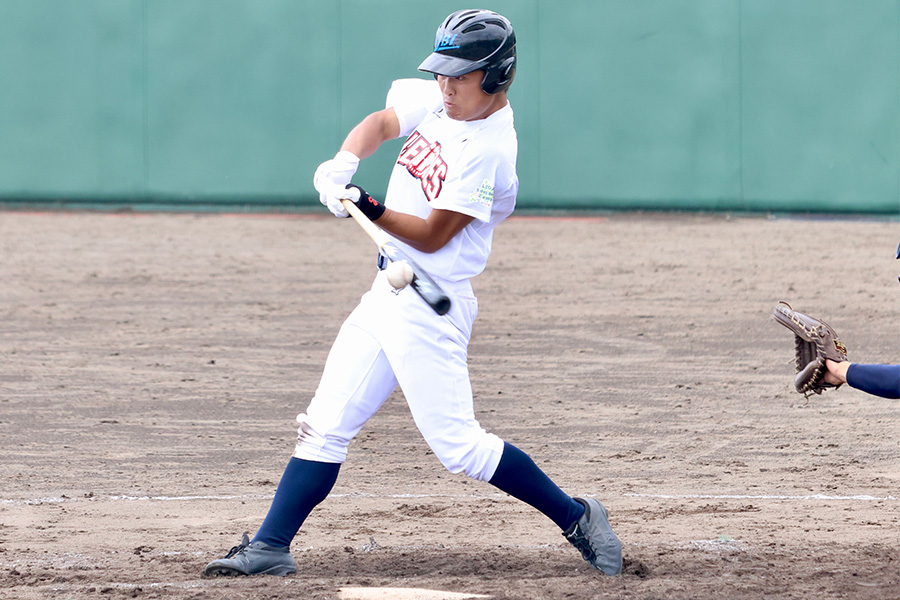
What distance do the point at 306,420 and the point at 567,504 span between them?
85 centimetres

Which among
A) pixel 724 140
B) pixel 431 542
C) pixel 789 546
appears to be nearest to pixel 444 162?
pixel 431 542

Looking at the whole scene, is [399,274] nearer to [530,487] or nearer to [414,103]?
[414,103]

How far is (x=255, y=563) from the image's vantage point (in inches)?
139

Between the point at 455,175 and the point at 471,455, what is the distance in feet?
2.73

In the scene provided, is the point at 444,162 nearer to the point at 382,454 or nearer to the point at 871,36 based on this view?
the point at 382,454

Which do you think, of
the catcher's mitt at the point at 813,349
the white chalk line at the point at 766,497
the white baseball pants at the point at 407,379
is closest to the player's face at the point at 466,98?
the white baseball pants at the point at 407,379

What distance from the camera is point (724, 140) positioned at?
1379cm

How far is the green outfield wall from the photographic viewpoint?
1357 cm

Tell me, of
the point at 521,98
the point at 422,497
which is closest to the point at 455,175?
the point at 422,497

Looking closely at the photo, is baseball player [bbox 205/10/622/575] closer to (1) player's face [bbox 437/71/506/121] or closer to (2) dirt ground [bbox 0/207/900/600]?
(1) player's face [bbox 437/71/506/121]

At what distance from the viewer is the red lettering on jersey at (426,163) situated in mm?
3402

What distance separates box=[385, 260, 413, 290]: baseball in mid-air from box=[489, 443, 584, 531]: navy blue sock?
64cm

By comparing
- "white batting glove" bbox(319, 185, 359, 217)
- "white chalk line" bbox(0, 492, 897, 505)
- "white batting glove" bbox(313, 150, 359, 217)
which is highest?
"white batting glove" bbox(313, 150, 359, 217)

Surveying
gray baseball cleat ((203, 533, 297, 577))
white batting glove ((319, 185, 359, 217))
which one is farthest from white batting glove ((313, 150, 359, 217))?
gray baseball cleat ((203, 533, 297, 577))
